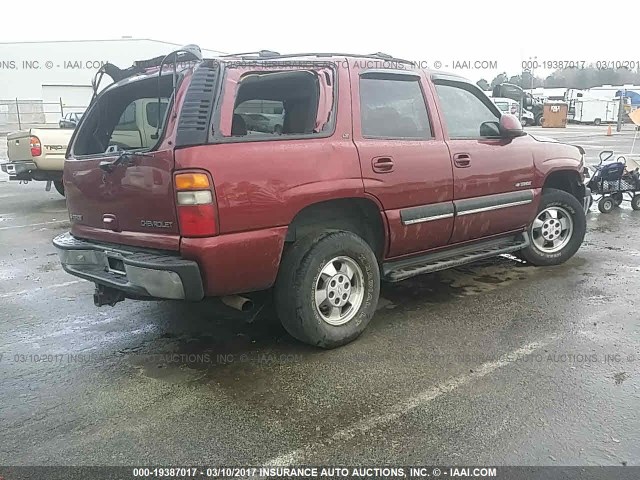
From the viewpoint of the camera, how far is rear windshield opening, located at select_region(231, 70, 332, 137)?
3.87 metres

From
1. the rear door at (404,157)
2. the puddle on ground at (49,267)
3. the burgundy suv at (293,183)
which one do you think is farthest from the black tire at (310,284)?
the puddle on ground at (49,267)

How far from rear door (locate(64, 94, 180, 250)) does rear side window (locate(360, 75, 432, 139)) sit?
149cm

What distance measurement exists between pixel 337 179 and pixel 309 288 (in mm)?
755

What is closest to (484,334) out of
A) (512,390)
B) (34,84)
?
(512,390)

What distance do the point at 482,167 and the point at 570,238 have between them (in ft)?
5.97

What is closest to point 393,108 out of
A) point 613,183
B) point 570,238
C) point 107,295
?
point 107,295

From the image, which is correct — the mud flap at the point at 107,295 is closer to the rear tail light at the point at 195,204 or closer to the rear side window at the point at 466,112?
the rear tail light at the point at 195,204

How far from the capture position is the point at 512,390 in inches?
134

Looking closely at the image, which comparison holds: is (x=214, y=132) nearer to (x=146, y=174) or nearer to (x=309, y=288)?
(x=146, y=174)

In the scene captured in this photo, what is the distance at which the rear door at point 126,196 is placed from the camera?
344cm

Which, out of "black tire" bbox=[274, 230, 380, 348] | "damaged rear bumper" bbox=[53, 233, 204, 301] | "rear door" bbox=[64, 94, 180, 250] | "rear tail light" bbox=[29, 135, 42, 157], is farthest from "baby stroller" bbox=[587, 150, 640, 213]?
"rear tail light" bbox=[29, 135, 42, 157]

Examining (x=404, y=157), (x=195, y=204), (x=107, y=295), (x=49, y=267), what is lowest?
(x=49, y=267)

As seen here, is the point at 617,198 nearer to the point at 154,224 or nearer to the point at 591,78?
the point at 154,224

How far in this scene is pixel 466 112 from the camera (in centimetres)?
500
